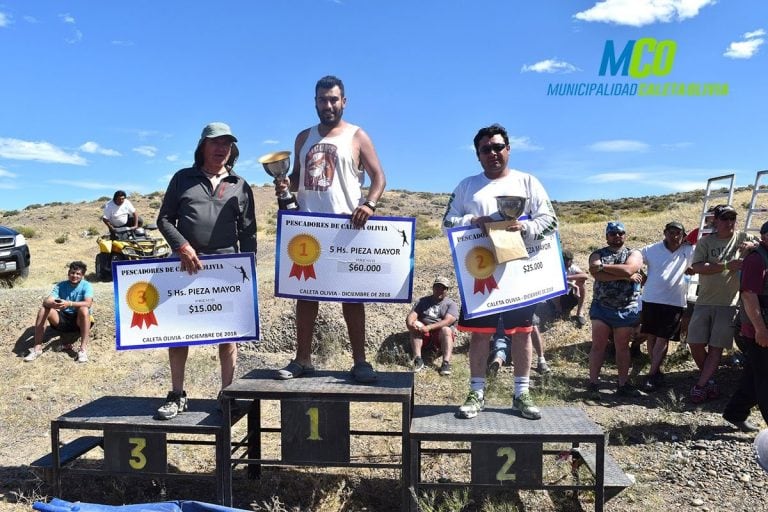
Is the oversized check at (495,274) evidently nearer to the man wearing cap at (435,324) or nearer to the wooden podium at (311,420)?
the wooden podium at (311,420)

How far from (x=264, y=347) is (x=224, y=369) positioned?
4.26 m

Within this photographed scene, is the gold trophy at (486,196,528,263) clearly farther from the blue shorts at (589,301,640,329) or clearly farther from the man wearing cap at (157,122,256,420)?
the blue shorts at (589,301,640,329)

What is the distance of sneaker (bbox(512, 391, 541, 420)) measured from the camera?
410 cm

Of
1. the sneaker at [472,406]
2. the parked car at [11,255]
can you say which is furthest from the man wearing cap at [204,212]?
the parked car at [11,255]

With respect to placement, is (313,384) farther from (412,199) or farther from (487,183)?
(412,199)

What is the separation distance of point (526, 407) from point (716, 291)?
11.4 feet

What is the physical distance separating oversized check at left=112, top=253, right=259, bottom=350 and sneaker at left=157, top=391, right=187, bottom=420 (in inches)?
14.8

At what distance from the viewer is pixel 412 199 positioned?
5859cm

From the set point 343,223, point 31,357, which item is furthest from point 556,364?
point 31,357

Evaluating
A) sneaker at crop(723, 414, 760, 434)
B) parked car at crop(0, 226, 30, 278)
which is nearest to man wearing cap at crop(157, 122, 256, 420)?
sneaker at crop(723, 414, 760, 434)

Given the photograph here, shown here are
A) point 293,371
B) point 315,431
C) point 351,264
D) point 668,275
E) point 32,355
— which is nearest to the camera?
point 315,431

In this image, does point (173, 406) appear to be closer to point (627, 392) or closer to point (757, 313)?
point (757, 313)

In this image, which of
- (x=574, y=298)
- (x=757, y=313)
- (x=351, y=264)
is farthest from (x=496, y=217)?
(x=574, y=298)

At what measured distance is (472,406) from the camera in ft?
13.6
